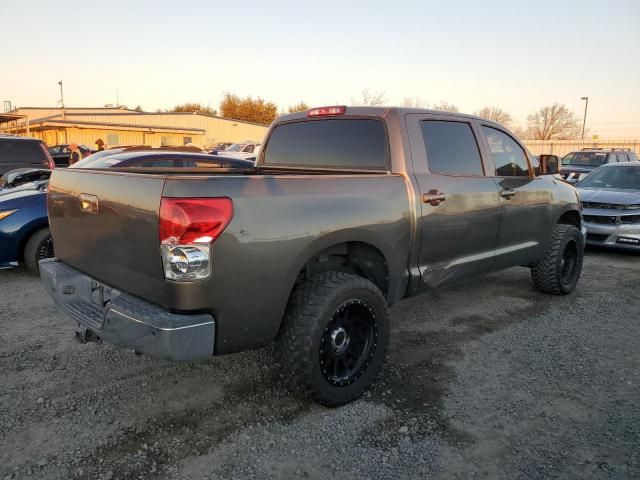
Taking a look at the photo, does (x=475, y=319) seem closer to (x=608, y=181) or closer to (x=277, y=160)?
(x=277, y=160)

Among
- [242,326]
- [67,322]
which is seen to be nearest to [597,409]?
[242,326]

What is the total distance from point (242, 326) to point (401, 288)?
1.35 m

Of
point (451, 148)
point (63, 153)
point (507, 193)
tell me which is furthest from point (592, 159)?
point (63, 153)

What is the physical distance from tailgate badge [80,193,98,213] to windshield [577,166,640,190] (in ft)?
28.1

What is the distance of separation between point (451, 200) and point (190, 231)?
213 centimetres

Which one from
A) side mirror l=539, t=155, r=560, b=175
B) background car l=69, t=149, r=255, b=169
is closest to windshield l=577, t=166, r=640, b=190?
side mirror l=539, t=155, r=560, b=175

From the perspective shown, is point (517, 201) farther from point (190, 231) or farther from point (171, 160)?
point (171, 160)

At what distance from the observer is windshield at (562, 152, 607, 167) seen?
605 inches

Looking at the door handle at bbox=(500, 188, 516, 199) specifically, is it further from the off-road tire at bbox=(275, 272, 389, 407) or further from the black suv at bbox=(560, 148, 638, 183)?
the black suv at bbox=(560, 148, 638, 183)

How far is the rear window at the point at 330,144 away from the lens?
359 cm

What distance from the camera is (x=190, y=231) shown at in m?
2.31

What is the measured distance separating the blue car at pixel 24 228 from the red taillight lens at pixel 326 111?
139 inches

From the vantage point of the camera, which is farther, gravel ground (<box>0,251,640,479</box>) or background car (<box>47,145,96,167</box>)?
background car (<box>47,145,96,167</box>)

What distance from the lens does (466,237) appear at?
12.7 ft
